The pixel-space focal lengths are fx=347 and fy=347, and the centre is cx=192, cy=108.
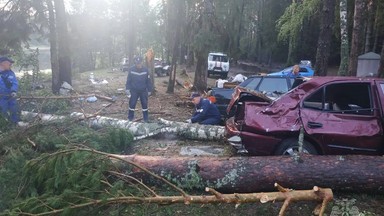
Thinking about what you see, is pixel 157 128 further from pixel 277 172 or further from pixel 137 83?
pixel 277 172

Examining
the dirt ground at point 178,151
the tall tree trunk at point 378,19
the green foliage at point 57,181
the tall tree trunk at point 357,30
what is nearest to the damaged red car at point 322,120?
the dirt ground at point 178,151

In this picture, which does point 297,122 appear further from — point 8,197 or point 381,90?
point 8,197

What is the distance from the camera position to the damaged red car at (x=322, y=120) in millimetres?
5148

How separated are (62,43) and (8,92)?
711 centimetres

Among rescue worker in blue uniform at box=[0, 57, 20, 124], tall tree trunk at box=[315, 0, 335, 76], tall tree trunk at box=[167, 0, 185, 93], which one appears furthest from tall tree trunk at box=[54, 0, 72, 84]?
tall tree trunk at box=[315, 0, 335, 76]

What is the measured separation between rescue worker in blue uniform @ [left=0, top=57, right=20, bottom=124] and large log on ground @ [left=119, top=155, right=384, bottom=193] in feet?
13.4

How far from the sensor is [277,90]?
10.1 metres

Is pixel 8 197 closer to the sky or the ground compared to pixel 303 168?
closer to the ground

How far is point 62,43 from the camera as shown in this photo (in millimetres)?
14227

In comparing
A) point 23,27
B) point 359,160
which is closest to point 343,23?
point 359,160

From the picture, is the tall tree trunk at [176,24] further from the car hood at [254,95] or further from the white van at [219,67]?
the white van at [219,67]

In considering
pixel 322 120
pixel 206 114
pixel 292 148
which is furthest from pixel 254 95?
pixel 322 120

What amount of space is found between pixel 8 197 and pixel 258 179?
10.8 feet

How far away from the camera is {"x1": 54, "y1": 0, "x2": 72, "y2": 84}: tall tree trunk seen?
1377cm
